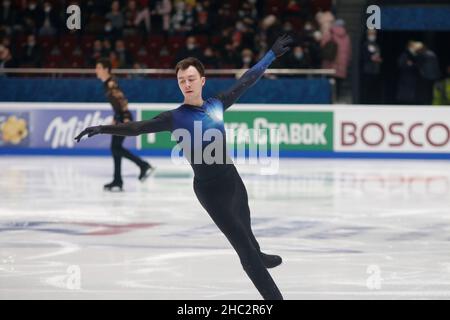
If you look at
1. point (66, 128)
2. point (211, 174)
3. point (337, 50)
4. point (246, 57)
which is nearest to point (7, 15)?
point (66, 128)

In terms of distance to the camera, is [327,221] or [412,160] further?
[412,160]

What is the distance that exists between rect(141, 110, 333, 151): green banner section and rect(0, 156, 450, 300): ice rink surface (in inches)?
94.8

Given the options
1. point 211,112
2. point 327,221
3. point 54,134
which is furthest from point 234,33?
point 211,112

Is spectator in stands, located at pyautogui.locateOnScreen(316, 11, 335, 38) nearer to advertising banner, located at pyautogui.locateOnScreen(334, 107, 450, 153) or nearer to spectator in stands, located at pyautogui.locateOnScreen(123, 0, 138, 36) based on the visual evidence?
advertising banner, located at pyautogui.locateOnScreen(334, 107, 450, 153)

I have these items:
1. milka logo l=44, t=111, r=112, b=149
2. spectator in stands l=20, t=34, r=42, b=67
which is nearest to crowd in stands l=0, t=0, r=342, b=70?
spectator in stands l=20, t=34, r=42, b=67

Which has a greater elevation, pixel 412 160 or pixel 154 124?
pixel 154 124

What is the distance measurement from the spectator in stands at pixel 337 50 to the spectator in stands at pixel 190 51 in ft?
8.13

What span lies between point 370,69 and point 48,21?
6851 mm

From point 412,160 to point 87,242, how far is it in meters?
10.5

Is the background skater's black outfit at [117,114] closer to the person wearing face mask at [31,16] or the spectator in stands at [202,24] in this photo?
the spectator in stands at [202,24]

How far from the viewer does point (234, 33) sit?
20766mm

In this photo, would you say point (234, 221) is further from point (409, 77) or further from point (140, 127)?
point (409, 77)

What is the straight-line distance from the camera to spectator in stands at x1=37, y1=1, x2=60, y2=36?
21812 mm
